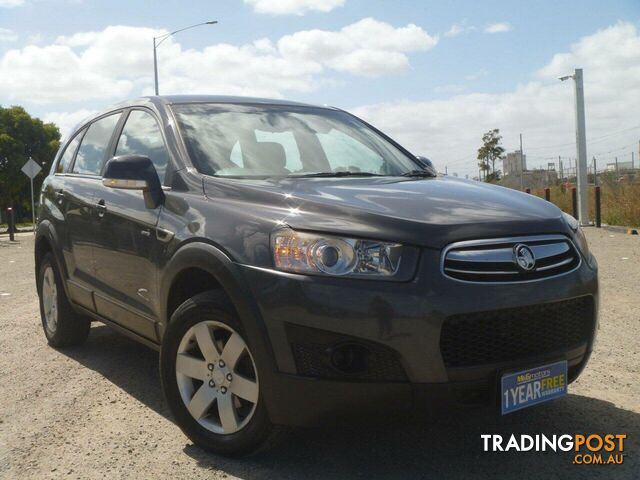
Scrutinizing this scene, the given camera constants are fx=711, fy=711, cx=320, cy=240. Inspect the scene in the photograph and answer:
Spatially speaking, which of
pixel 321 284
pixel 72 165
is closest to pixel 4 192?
pixel 72 165

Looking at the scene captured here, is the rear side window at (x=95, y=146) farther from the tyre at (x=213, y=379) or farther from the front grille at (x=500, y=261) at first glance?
the front grille at (x=500, y=261)

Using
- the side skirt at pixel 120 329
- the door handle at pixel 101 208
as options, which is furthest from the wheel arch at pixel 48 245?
the door handle at pixel 101 208

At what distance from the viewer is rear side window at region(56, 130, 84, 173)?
547cm

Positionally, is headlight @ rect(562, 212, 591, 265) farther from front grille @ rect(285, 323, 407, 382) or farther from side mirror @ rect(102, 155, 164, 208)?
side mirror @ rect(102, 155, 164, 208)

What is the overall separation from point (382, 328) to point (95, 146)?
10.3ft

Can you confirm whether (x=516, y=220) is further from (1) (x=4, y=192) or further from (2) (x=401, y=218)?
(1) (x=4, y=192)

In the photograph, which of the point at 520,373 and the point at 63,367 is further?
the point at 63,367

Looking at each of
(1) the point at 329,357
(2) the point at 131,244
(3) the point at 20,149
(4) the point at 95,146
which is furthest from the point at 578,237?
(3) the point at 20,149

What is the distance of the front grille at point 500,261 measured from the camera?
2756 mm

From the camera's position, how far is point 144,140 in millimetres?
4219

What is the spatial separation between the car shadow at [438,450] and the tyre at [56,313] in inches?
64.2

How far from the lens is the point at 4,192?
50406 mm

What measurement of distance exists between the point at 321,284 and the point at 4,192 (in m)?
52.8

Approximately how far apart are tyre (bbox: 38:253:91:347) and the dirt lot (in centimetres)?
20
